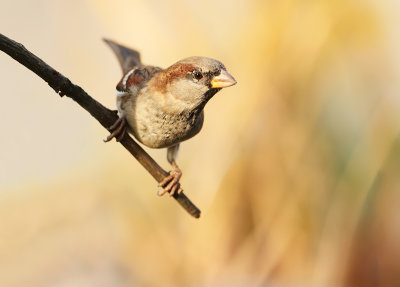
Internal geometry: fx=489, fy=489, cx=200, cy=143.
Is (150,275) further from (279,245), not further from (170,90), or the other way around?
(170,90)

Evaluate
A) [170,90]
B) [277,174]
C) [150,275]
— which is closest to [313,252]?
[277,174]

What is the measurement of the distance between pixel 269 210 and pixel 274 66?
2.12 ft

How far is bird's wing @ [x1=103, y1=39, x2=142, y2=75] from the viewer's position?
1556 millimetres

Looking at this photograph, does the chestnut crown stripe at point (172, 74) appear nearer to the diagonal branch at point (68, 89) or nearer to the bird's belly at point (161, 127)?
the bird's belly at point (161, 127)

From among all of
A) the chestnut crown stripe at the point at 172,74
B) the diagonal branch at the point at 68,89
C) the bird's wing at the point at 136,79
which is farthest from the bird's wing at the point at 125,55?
the diagonal branch at the point at 68,89

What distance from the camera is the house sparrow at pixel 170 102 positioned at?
1.08 m

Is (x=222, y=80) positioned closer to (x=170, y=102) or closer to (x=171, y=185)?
(x=170, y=102)

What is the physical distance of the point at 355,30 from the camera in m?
2.37

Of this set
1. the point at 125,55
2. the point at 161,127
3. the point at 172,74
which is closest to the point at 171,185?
the point at 161,127

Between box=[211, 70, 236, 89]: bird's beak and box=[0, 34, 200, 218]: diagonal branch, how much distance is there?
9.3 inches

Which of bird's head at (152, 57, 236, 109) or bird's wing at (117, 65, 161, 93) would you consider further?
bird's wing at (117, 65, 161, 93)

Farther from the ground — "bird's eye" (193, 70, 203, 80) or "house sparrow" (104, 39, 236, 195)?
"bird's eye" (193, 70, 203, 80)

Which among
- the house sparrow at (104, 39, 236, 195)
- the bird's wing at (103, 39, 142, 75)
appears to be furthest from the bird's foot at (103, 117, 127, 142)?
the bird's wing at (103, 39, 142, 75)

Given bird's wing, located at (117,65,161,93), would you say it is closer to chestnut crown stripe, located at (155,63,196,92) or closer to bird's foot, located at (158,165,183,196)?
chestnut crown stripe, located at (155,63,196,92)
